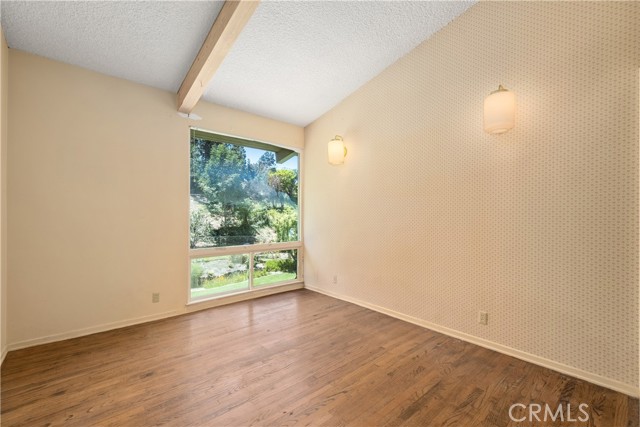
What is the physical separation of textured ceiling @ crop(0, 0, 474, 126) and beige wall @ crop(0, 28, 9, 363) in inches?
10.0

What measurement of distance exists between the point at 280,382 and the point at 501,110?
2.78 m

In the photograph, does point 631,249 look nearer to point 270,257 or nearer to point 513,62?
point 513,62

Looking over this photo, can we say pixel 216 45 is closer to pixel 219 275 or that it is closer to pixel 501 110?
pixel 501 110

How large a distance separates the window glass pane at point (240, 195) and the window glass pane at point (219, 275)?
223 millimetres

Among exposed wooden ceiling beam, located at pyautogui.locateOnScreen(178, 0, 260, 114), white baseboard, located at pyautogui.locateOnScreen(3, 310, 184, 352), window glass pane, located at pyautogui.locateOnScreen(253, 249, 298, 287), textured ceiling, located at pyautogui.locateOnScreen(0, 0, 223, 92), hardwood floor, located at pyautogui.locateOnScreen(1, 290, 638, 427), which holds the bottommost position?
hardwood floor, located at pyautogui.locateOnScreen(1, 290, 638, 427)

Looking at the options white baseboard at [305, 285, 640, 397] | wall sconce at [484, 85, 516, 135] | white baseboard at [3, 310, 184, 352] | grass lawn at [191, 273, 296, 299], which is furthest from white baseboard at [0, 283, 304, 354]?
wall sconce at [484, 85, 516, 135]

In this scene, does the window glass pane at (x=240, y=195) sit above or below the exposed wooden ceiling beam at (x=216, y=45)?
below

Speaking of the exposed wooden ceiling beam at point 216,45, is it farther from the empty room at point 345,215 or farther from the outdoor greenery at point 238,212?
the outdoor greenery at point 238,212

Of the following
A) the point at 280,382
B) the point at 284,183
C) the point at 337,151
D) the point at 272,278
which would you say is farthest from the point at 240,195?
the point at 280,382

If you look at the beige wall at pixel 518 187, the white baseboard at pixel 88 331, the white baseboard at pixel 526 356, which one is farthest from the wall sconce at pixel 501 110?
the white baseboard at pixel 88 331

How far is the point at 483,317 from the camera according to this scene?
2588 mm

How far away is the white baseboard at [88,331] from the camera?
2484mm

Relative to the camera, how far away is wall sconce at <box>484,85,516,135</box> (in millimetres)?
2283

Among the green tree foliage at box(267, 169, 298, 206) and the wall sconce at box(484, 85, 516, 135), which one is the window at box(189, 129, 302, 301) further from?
the wall sconce at box(484, 85, 516, 135)
